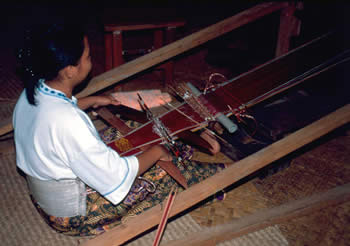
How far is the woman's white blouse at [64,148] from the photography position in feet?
4.58

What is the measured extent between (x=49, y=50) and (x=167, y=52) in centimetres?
127

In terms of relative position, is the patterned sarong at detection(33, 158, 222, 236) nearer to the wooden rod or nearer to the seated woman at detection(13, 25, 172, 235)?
the seated woman at detection(13, 25, 172, 235)

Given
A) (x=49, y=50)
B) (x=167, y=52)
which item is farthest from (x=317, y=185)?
(x=49, y=50)

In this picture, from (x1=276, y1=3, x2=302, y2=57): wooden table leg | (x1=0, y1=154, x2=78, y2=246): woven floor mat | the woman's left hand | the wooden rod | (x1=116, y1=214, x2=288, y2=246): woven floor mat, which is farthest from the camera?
(x1=276, y1=3, x2=302, y2=57): wooden table leg

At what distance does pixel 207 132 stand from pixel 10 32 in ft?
12.8

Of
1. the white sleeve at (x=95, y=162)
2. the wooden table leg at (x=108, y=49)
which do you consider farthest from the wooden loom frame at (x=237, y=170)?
the wooden table leg at (x=108, y=49)

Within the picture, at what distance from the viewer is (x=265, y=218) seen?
2.15m

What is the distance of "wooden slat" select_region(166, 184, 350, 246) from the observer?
2.03 meters

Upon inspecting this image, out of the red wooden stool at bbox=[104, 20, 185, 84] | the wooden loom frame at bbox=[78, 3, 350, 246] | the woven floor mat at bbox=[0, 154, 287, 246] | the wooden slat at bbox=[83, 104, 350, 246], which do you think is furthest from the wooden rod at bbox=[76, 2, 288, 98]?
the wooden slat at bbox=[83, 104, 350, 246]

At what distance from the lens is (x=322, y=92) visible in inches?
142

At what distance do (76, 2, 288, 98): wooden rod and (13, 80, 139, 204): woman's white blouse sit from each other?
818mm

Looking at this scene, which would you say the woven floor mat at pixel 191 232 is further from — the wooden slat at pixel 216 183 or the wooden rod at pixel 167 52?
the wooden rod at pixel 167 52

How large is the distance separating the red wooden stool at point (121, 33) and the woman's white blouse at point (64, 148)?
5.51 ft

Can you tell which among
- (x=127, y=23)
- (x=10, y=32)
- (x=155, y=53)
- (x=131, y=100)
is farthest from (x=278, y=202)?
(x=10, y=32)
